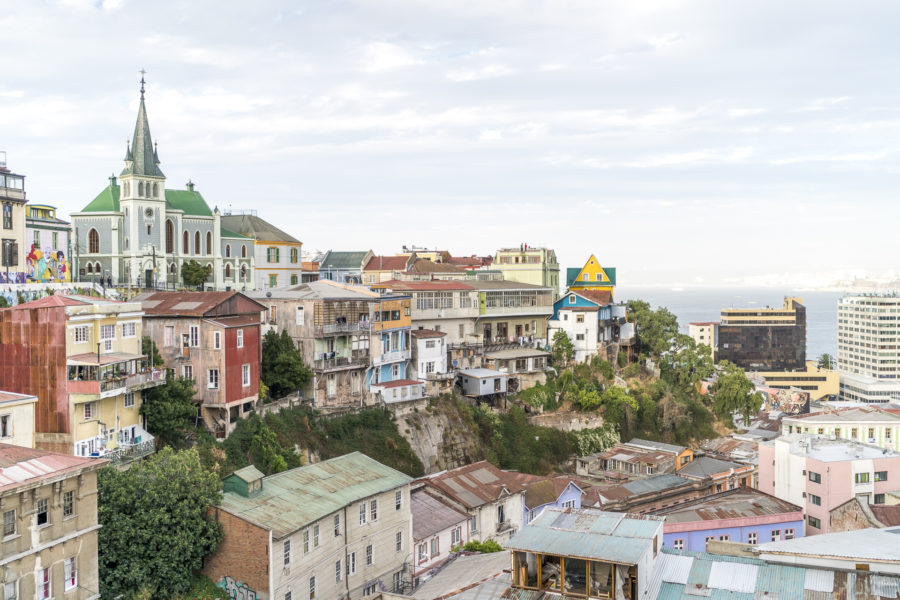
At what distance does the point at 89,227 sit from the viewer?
6253 cm

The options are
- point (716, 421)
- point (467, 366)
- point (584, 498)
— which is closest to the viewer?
point (584, 498)

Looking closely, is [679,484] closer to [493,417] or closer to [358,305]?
[493,417]

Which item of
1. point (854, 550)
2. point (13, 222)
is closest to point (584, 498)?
point (854, 550)

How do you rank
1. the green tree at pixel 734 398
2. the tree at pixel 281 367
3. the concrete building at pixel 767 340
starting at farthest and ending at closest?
the concrete building at pixel 767 340 → the green tree at pixel 734 398 → the tree at pixel 281 367

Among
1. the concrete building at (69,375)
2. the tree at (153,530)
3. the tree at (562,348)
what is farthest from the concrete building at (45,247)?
the tree at (562,348)

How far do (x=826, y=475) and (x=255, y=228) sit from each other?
51.9 meters

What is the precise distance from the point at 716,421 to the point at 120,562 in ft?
182

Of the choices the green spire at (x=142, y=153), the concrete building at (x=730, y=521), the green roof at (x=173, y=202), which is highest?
the green spire at (x=142, y=153)

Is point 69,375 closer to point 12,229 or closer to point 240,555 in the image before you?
point 240,555

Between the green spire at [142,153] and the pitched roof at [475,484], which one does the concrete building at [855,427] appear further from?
the green spire at [142,153]

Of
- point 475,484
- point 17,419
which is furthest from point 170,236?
point 17,419

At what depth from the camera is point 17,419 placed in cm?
2928

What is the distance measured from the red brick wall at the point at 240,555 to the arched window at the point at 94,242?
A: 40534 mm

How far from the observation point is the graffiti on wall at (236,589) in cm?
2742
